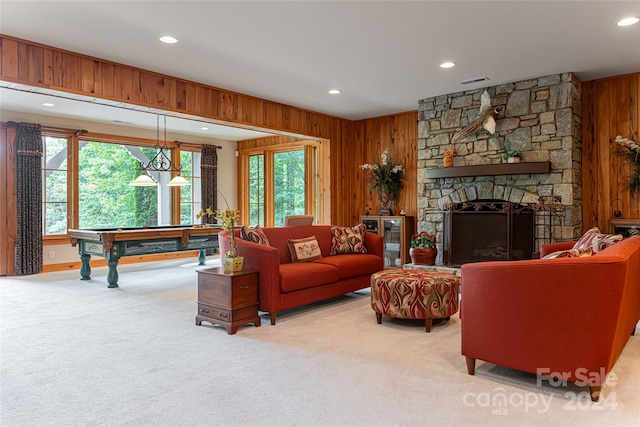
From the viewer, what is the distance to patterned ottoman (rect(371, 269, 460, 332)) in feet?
11.8

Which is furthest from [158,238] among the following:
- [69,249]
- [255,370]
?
[255,370]

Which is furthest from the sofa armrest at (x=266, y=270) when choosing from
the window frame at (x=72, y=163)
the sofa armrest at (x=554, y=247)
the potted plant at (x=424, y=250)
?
the window frame at (x=72, y=163)

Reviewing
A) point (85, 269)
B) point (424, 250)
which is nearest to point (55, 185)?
point (85, 269)

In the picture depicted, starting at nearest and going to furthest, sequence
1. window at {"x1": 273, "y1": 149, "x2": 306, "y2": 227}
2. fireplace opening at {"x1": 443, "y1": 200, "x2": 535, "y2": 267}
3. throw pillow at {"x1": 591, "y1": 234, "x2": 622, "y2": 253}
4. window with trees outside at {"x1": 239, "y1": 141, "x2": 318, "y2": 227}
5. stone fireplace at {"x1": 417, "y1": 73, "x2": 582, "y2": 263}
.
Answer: throw pillow at {"x1": 591, "y1": 234, "x2": 622, "y2": 253} < stone fireplace at {"x1": 417, "y1": 73, "x2": 582, "y2": 263} < fireplace opening at {"x1": 443, "y1": 200, "x2": 535, "y2": 267} < window with trees outside at {"x1": 239, "y1": 141, "x2": 318, "y2": 227} < window at {"x1": 273, "y1": 149, "x2": 306, "y2": 227}

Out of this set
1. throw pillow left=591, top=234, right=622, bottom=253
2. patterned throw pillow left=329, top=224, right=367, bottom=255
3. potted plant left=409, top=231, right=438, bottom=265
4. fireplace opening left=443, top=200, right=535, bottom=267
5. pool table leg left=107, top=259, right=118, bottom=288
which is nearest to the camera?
throw pillow left=591, top=234, right=622, bottom=253

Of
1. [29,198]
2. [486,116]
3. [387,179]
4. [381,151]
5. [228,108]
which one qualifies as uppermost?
[228,108]

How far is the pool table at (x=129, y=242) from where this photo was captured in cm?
543

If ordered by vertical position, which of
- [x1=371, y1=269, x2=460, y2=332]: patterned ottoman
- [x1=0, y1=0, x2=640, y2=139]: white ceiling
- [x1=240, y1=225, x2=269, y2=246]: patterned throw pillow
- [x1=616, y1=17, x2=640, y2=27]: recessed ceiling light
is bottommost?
[x1=371, y1=269, x2=460, y2=332]: patterned ottoman

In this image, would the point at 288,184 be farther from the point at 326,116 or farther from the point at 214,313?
the point at 214,313

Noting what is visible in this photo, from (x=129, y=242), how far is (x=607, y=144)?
610cm

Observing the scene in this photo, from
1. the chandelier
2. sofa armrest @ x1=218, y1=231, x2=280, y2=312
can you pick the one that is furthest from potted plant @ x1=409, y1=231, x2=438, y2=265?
the chandelier

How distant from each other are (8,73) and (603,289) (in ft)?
15.7

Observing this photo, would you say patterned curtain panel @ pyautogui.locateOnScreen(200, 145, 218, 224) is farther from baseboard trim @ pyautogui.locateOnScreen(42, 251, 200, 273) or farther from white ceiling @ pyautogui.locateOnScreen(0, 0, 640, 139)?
white ceiling @ pyautogui.locateOnScreen(0, 0, 640, 139)

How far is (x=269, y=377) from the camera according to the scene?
2625 mm
